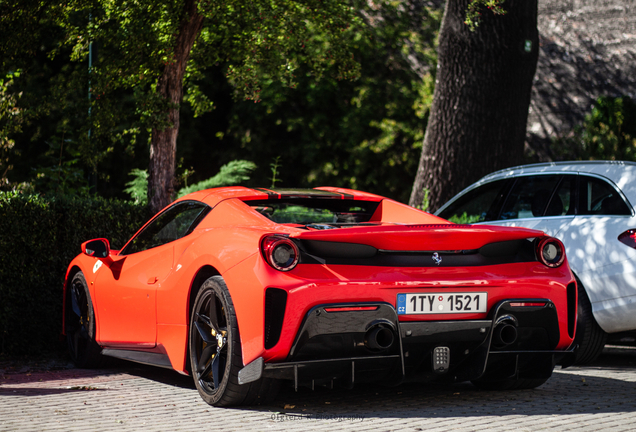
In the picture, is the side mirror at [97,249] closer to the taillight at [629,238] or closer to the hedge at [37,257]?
the hedge at [37,257]

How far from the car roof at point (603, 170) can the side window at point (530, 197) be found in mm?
81

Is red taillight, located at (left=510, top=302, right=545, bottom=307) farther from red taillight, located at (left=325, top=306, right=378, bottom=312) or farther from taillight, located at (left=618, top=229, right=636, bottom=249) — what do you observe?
taillight, located at (left=618, top=229, right=636, bottom=249)

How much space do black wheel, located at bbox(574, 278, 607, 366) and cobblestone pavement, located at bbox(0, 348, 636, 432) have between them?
436 mm

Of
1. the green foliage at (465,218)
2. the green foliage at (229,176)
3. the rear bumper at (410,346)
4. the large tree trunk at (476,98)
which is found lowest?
the rear bumper at (410,346)

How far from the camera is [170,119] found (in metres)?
9.12

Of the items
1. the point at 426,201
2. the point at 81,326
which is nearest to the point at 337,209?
the point at 81,326

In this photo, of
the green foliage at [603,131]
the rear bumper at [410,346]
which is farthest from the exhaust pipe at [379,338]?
the green foliage at [603,131]

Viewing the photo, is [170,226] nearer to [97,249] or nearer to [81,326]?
[97,249]

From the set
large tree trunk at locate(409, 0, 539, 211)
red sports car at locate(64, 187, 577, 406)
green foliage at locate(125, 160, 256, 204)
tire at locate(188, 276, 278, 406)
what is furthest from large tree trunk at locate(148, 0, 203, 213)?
tire at locate(188, 276, 278, 406)

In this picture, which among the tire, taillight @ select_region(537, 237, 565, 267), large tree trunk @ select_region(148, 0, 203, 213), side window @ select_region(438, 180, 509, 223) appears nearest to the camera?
the tire

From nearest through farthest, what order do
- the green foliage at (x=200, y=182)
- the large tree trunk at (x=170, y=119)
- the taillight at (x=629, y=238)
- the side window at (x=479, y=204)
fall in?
the taillight at (x=629, y=238) → the side window at (x=479, y=204) → the large tree trunk at (x=170, y=119) → the green foliage at (x=200, y=182)

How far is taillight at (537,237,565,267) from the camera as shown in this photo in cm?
471

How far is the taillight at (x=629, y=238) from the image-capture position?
6027 millimetres

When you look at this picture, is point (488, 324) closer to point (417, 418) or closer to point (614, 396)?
point (417, 418)
